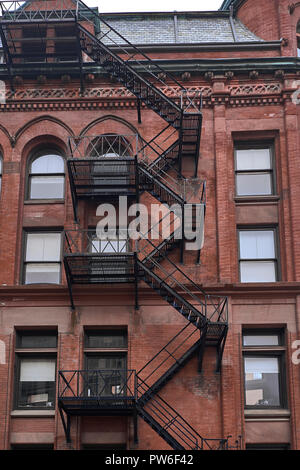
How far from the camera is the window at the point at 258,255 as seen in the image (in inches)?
993

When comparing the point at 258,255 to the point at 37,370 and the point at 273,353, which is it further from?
the point at 37,370

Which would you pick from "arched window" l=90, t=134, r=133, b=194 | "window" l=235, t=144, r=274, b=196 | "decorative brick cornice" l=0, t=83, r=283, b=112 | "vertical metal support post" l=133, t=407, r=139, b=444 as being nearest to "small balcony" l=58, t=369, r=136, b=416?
"vertical metal support post" l=133, t=407, r=139, b=444

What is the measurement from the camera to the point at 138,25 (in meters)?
30.6

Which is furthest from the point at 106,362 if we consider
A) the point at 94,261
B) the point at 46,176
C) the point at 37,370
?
the point at 46,176

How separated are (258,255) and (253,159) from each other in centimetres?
354

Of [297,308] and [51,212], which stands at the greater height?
[51,212]

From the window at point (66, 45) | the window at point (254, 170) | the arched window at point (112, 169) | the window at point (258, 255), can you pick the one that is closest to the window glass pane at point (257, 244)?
the window at point (258, 255)

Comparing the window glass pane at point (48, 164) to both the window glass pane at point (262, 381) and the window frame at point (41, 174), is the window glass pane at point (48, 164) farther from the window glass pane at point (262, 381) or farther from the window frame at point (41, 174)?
the window glass pane at point (262, 381)

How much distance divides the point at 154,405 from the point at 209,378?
184cm

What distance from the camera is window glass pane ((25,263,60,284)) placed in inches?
997

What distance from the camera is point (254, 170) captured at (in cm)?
2647

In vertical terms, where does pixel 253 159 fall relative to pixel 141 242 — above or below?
above
